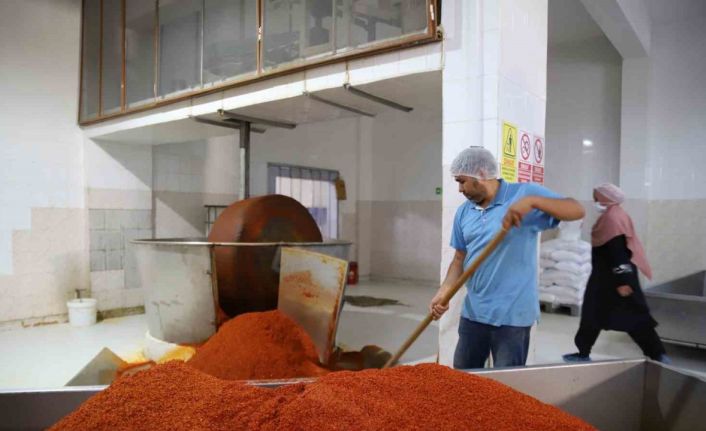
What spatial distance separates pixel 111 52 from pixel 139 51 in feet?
1.65

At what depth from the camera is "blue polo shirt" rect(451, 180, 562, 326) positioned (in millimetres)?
1916

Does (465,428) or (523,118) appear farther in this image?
(523,118)

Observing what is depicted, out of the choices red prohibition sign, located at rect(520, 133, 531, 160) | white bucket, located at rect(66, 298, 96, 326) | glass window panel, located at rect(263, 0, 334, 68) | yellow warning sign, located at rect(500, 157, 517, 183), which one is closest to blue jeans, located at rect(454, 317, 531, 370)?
yellow warning sign, located at rect(500, 157, 517, 183)

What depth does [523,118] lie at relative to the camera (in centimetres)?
247

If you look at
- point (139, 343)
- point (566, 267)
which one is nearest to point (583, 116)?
point (566, 267)

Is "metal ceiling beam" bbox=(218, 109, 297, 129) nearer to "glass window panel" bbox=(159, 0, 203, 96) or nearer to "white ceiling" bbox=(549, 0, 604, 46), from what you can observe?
"glass window panel" bbox=(159, 0, 203, 96)

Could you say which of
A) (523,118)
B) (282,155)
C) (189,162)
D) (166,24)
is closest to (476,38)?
→ (523,118)

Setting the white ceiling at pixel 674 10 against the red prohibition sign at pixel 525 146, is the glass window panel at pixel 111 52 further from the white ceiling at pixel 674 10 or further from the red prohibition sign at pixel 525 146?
the white ceiling at pixel 674 10

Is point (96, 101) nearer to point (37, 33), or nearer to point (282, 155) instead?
point (37, 33)

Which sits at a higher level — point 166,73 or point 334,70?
point 166,73

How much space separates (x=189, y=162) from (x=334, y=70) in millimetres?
3573

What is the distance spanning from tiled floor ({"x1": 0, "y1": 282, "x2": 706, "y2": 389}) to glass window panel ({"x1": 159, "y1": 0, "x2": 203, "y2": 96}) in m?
2.26

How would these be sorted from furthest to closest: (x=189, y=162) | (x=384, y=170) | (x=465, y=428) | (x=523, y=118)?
(x=384, y=170)
(x=189, y=162)
(x=523, y=118)
(x=465, y=428)

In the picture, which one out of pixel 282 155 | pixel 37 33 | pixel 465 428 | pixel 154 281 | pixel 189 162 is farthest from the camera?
pixel 282 155
